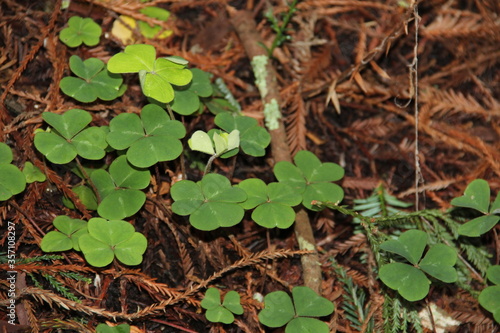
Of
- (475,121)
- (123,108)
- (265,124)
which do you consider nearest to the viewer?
(123,108)

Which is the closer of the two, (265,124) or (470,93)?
(265,124)

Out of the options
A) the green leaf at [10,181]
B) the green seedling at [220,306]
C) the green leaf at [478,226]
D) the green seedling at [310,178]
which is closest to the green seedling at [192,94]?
the green seedling at [310,178]

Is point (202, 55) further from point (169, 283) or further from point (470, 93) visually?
point (470, 93)

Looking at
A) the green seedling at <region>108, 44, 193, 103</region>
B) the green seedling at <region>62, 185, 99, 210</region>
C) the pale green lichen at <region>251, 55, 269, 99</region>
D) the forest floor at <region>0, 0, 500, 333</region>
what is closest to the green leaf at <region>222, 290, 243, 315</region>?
the forest floor at <region>0, 0, 500, 333</region>

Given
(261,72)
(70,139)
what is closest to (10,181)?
(70,139)

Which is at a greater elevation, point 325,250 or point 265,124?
point 265,124

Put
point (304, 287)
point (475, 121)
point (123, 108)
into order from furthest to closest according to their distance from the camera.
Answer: point (475, 121) < point (123, 108) < point (304, 287)

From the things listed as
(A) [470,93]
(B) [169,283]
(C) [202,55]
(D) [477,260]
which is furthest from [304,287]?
(A) [470,93]

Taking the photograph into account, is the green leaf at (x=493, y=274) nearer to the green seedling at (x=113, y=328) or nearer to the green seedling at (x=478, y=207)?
the green seedling at (x=478, y=207)
